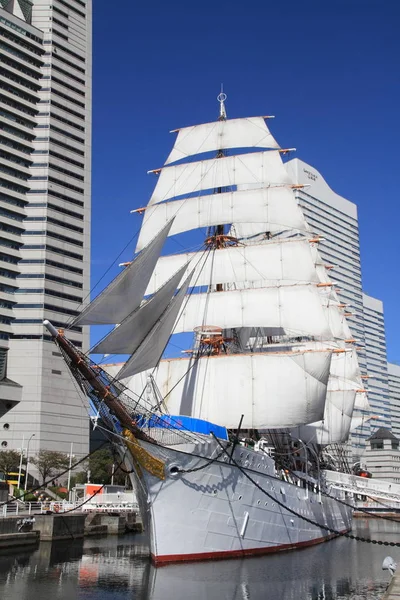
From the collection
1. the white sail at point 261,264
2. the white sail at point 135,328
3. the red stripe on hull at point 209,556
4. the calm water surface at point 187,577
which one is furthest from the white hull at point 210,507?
the white sail at point 261,264

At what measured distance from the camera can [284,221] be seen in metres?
51.0

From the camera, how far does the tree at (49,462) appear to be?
84.4 metres

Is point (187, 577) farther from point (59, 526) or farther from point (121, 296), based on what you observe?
point (59, 526)

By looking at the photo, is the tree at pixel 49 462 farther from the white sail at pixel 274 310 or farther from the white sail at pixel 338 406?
the white sail at pixel 274 310

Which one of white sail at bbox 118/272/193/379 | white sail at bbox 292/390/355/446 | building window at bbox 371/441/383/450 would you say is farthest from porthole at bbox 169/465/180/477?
building window at bbox 371/441/383/450

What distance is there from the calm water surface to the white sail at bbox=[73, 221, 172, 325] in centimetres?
1117

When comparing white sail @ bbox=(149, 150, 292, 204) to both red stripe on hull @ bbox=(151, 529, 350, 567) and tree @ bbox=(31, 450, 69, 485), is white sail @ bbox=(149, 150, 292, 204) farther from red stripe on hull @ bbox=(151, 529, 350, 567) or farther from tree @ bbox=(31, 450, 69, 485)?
tree @ bbox=(31, 450, 69, 485)

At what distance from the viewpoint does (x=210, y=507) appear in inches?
1233

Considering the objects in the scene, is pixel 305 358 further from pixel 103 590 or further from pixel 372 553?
pixel 103 590

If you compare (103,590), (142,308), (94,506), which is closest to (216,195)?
(142,308)

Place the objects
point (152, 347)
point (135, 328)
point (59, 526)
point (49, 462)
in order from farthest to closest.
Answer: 1. point (49, 462)
2. point (59, 526)
3. point (152, 347)
4. point (135, 328)

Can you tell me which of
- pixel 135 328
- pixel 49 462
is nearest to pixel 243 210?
pixel 135 328

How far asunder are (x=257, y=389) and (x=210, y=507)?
10727mm

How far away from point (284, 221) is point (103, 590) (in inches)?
1273
